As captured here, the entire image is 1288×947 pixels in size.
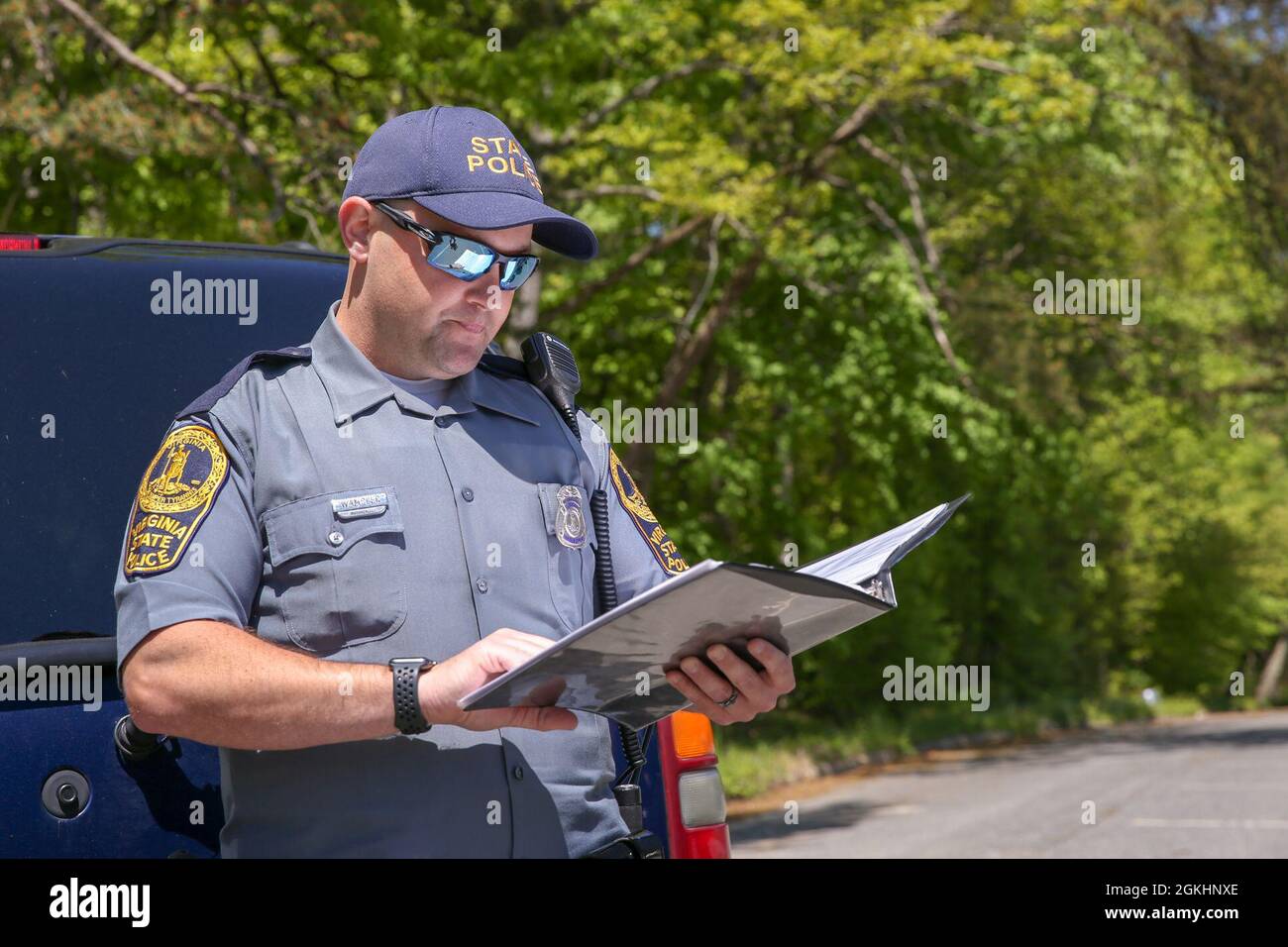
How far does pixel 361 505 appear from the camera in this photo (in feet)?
6.86

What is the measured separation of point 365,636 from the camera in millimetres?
2068

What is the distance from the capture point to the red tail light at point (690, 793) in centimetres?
300

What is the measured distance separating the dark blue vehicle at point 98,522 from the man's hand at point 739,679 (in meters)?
0.77

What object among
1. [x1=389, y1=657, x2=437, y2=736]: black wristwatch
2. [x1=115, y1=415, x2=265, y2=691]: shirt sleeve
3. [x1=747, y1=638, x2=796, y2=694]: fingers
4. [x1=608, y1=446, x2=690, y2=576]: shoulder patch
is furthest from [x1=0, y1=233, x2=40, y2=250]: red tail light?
[x1=747, y1=638, x2=796, y2=694]: fingers

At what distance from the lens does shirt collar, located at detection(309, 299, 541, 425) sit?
7.19 feet

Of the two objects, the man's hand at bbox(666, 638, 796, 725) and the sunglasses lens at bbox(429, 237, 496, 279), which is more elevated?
the sunglasses lens at bbox(429, 237, 496, 279)

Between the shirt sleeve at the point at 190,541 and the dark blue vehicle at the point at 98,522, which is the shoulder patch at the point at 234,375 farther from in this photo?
the dark blue vehicle at the point at 98,522

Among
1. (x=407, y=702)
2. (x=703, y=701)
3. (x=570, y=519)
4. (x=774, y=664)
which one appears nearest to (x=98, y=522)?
(x=570, y=519)

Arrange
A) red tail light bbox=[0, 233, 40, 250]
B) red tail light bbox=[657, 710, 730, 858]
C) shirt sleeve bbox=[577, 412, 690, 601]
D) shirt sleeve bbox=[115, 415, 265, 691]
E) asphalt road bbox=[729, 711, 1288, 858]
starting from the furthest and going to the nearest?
asphalt road bbox=[729, 711, 1288, 858], red tail light bbox=[0, 233, 40, 250], red tail light bbox=[657, 710, 730, 858], shirt sleeve bbox=[577, 412, 690, 601], shirt sleeve bbox=[115, 415, 265, 691]

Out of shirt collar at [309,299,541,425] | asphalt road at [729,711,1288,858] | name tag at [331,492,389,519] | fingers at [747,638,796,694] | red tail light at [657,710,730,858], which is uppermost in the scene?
shirt collar at [309,299,541,425]

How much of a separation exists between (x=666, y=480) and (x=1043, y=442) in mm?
5476

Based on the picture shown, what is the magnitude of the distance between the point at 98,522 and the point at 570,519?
997mm

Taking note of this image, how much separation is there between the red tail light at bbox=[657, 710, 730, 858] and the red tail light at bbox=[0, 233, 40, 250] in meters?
1.57

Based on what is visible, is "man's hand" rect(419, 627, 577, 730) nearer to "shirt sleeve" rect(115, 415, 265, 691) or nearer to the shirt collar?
"shirt sleeve" rect(115, 415, 265, 691)
